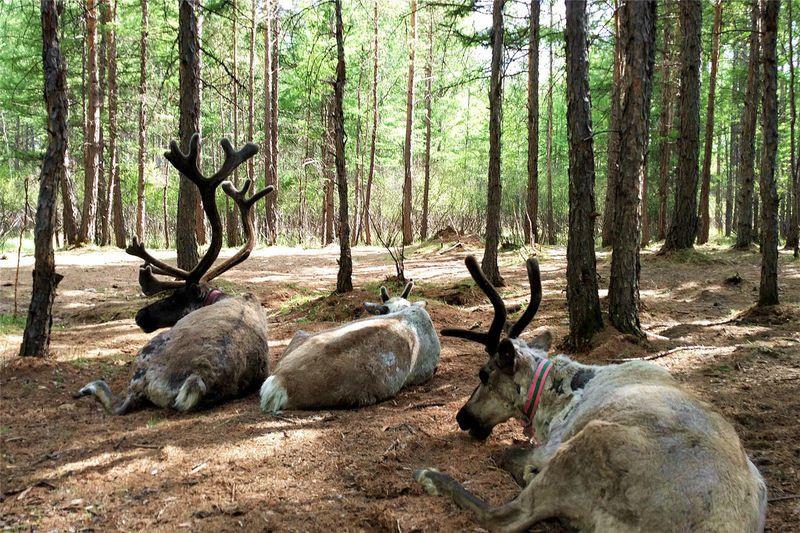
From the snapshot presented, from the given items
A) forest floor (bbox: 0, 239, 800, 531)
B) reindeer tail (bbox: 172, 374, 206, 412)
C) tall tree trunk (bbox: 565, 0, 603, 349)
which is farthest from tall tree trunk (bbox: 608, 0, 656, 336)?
reindeer tail (bbox: 172, 374, 206, 412)

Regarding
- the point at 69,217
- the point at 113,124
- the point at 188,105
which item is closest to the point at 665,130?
the point at 188,105

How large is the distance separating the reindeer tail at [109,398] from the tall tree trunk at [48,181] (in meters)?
1.29

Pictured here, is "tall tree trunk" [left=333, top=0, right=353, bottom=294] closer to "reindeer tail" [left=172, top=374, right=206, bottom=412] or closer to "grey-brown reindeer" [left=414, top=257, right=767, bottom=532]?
"reindeer tail" [left=172, top=374, right=206, bottom=412]

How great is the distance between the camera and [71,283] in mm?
12984

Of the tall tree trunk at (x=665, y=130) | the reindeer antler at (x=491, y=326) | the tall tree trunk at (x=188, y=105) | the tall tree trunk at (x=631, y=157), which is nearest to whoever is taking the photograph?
the reindeer antler at (x=491, y=326)

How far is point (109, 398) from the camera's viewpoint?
5.60 metres

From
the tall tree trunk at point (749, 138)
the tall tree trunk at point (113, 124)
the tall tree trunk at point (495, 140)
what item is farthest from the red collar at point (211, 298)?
the tall tree trunk at point (113, 124)

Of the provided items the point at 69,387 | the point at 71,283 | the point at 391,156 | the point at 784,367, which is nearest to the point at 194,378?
the point at 69,387

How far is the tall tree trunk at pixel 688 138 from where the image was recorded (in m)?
15.2

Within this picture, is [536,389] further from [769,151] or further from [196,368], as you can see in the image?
[769,151]

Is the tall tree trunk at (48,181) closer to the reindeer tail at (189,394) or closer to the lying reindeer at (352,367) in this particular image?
the reindeer tail at (189,394)

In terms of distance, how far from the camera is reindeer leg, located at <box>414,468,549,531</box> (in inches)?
123

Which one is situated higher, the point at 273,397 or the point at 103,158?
the point at 103,158

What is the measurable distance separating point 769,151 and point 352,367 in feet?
24.8
